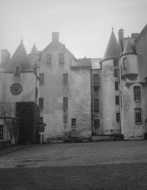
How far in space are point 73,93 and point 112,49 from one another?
11.4 meters

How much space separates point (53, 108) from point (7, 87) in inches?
367

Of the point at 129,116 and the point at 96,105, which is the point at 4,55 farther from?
the point at 129,116

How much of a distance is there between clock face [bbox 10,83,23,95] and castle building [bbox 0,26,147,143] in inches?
4.6

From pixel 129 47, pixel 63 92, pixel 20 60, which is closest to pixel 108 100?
pixel 63 92

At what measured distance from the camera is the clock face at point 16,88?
2862 cm

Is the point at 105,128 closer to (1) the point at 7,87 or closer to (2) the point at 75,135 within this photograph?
(2) the point at 75,135

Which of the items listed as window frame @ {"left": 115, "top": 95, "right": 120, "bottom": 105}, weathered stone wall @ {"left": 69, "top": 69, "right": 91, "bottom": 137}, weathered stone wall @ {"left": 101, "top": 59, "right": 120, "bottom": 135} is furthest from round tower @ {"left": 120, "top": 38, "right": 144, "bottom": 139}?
weathered stone wall @ {"left": 69, "top": 69, "right": 91, "bottom": 137}

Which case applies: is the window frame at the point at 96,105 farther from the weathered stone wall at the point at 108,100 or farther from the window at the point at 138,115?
the window at the point at 138,115

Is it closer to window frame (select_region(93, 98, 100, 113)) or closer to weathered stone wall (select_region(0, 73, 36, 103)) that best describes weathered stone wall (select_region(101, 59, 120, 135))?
window frame (select_region(93, 98, 100, 113))

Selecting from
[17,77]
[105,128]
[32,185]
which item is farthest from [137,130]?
[32,185]

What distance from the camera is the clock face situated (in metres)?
28.6

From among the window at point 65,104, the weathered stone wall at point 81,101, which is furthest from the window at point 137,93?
the window at point 65,104

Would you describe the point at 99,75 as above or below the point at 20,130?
above

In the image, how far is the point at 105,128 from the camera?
37781 millimetres
